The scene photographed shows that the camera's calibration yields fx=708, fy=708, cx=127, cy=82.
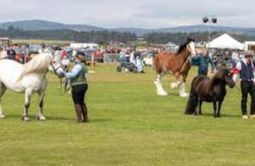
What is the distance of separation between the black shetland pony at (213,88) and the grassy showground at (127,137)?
537mm

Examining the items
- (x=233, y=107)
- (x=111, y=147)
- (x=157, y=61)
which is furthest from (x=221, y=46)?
(x=111, y=147)

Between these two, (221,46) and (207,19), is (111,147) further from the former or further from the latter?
(221,46)

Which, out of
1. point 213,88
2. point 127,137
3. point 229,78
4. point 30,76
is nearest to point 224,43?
point 213,88

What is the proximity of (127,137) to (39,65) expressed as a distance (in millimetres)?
3674

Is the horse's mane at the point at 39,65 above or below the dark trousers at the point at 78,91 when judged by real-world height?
above

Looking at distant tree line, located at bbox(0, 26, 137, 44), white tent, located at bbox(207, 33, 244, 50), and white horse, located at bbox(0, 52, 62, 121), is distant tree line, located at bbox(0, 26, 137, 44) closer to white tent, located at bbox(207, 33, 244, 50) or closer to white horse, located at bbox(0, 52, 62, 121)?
white tent, located at bbox(207, 33, 244, 50)

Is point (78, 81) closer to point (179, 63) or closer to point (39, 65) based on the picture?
point (39, 65)

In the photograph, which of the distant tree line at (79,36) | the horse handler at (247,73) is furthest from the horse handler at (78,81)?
the distant tree line at (79,36)

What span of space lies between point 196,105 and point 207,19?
45.7 metres

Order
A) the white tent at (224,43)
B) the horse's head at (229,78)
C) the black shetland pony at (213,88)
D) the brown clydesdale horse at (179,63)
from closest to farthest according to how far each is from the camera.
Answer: the horse's head at (229,78) < the black shetland pony at (213,88) < the brown clydesdale horse at (179,63) < the white tent at (224,43)

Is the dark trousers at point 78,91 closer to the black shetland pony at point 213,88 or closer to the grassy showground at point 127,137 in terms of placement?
the grassy showground at point 127,137

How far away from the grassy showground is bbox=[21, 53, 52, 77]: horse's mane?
130 centimetres

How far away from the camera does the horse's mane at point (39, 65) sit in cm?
1784

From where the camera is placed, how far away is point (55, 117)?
19.6 m
